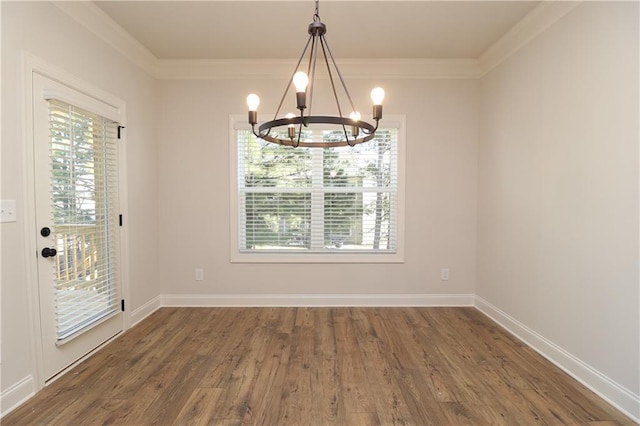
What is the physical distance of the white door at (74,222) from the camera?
208cm

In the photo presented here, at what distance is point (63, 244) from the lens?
2240mm

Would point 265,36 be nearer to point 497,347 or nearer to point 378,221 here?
point 378,221

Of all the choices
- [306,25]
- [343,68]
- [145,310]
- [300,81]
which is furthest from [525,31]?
[145,310]

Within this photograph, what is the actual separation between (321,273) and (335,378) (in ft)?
5.06

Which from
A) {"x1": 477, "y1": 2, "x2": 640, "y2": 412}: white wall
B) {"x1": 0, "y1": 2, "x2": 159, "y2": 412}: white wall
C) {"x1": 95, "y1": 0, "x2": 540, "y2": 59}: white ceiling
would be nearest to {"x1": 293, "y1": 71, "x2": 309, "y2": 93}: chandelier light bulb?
{"x1": 95, "y1": 0, "x2": 540, "y2": 59}: white ceiling

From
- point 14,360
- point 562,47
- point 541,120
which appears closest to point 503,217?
point 541,120

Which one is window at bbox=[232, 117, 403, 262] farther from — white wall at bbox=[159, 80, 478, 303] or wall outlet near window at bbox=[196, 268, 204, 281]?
wall outlet near window at bbox=[196, 268, 204, 281]

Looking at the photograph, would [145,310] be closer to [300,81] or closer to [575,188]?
[300,81]

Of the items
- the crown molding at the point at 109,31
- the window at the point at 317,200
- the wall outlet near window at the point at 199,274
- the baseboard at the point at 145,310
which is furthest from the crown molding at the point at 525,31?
the baseboard at the point at 145,310

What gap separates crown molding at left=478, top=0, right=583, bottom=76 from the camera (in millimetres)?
2359

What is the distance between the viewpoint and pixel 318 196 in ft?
11.9

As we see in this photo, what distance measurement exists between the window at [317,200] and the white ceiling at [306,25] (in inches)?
33.7

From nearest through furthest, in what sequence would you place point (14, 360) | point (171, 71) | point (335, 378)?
1. point (14, 360)
2. point (335, 378)
3. point (171, 71)

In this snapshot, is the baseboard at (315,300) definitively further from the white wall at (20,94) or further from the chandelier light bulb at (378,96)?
the chandelier light bulb at (378,96)
